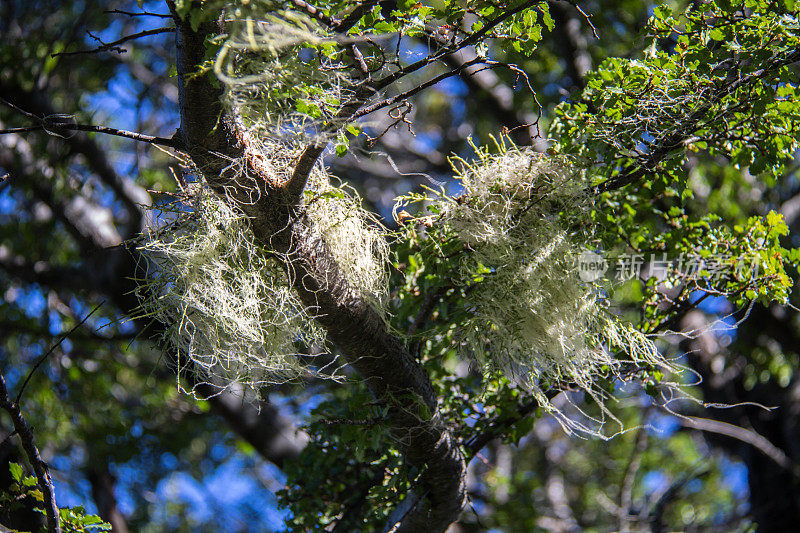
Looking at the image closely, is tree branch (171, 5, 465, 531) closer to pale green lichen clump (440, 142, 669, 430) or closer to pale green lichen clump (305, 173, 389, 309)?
pale green lichen clump (305, 173, 389, 309)

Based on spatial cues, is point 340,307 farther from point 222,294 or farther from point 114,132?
point 114,132

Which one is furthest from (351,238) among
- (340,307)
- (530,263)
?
(530,263)

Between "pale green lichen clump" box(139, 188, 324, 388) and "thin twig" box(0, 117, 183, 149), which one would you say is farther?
"pale green lichen clump" box(139, 188, 324, 388)

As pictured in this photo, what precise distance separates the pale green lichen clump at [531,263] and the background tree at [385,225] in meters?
0.01

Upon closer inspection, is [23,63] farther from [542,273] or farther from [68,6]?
[542,273]

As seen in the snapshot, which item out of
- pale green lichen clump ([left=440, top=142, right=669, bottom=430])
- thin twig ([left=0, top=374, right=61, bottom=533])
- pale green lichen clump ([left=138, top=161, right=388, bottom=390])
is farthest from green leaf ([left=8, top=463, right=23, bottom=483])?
pale green lichen clump ([left=440, top=142, right=669, bottom=430])

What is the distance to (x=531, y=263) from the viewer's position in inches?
61.0

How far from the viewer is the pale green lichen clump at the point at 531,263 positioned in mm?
1552

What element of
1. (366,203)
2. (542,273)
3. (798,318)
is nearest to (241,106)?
(542,273)

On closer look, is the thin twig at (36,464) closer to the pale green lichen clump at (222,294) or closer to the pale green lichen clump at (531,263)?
the pale green lichen clump at (222,294)

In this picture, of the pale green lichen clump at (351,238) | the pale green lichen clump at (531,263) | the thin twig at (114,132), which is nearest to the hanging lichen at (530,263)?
the pale green lichen clump at (531,263)

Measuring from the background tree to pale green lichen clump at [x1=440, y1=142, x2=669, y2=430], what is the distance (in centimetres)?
1

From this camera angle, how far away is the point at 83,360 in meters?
3.95

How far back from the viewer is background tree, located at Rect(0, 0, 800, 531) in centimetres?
136
